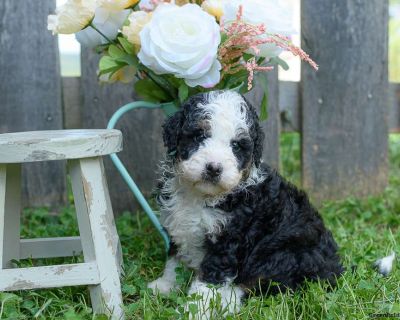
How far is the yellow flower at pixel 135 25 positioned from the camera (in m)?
3.15

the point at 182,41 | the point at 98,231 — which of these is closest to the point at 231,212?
the point at 98,231

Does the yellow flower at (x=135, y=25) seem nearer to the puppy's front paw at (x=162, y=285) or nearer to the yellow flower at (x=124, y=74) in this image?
the yellow flower at (x=124, y=74)

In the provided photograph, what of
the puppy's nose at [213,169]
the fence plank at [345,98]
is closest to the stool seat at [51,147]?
the puppy's nose at [213,169]

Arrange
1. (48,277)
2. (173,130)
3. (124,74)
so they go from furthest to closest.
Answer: (124,74)
(173,130)
(48,277)

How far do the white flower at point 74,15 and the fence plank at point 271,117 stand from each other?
171cm

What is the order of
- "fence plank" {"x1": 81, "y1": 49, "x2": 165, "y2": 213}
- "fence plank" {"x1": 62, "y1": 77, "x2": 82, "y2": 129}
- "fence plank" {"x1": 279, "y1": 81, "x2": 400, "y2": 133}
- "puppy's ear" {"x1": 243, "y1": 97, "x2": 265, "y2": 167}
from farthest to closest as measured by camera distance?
"fence plank" {"x1": 279, "y1": 81, "x2": 400, "y2": 133} < "fence plank" {"x1": 62, "y1": 77, "x2": 82, "y2": 129} < "fence plank" {"x1": 81, "y1": 49, "x2": 165, "y2": 213} < "puppy's ear" {"x1": 243, "y1": 97, "x2": 265, "y2": 167}

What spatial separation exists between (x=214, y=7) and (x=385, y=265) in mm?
1757

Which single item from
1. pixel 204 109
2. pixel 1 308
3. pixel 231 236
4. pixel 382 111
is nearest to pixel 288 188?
pixel 231 236

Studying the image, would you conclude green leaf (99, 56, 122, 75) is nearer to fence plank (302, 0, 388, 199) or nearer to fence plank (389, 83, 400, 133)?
fence plank (302, 0, 388, 199)

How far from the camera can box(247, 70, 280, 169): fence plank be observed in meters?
4.58

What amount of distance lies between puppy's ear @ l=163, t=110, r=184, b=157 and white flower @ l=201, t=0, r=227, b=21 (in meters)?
0.64

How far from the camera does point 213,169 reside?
8.99 feet

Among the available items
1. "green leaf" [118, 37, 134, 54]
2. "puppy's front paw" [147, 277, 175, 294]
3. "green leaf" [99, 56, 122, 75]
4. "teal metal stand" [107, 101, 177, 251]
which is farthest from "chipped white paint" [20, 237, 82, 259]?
"green leaf" [118, 37, 134, 54]

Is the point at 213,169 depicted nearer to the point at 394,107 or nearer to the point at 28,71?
the point at 28,71
